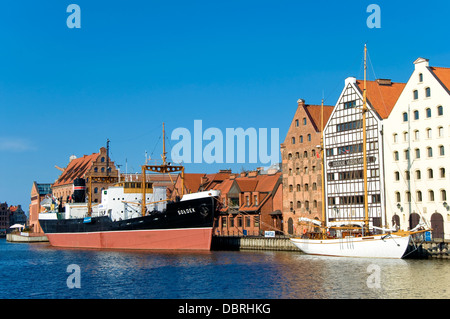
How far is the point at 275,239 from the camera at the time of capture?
68.6 metres

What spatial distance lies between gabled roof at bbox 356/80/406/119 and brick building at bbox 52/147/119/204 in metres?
71.2

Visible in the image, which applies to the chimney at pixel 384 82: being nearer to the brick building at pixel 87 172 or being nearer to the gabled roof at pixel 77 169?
the brick building at pixel 87 172

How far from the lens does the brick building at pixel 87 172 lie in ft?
419

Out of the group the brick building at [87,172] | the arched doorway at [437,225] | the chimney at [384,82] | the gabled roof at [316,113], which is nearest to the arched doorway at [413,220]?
the arched doorway at [437,225]

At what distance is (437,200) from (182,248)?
94.0 ft

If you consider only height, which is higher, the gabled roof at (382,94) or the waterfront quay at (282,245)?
the gabled roof at (382,94)

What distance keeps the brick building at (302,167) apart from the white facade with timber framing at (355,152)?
1934 millimetres

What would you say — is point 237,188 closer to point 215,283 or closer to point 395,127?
point 395,127

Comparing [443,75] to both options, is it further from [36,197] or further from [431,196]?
[36,197]

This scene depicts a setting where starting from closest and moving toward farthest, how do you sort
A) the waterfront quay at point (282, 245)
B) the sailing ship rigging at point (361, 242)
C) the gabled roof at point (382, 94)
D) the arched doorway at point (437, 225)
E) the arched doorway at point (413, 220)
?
the sailing ship rigging at point (361, 242)
the waterfront quay at point (282, 245)
the arched doorway at point (437, 225)
the arched doorway at point (413, 220)
the gabled roof at point (382, 94)

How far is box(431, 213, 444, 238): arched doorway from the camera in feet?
185

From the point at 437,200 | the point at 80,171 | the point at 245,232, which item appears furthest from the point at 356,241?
the point at 80,171

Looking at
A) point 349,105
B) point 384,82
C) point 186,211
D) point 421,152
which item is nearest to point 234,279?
point 186,211

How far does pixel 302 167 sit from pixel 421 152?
20.2 m
